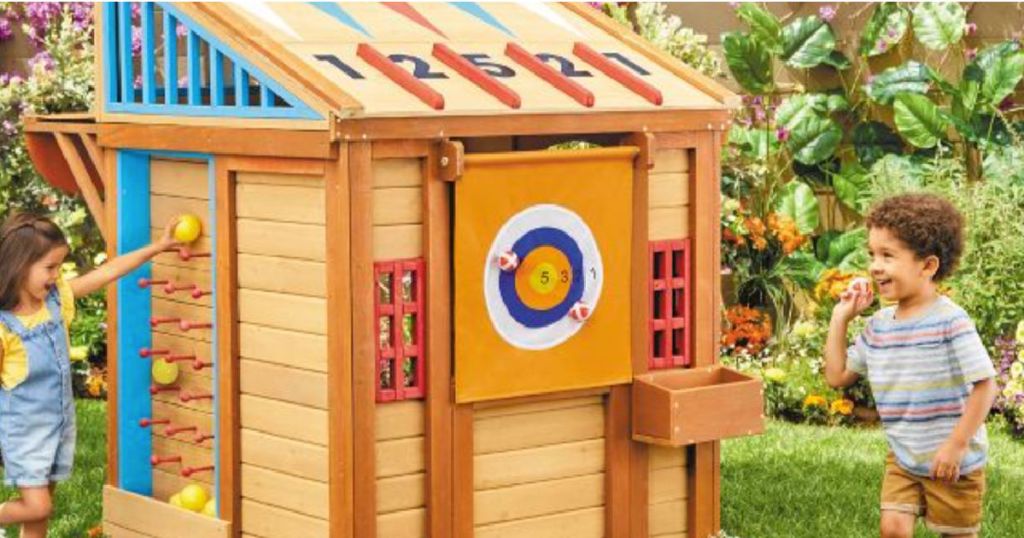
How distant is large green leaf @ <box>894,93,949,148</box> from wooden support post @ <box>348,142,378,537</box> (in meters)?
4.65

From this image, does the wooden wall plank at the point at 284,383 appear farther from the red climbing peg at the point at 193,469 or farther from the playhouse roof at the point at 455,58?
the playhouse roof at the point at 455,58

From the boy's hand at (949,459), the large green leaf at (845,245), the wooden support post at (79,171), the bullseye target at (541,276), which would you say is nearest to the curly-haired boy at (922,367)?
the boy's hand at (949,459)

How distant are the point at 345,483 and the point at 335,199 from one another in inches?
A: 27.5

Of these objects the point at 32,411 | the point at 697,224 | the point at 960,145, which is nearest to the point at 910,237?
the point at 697,224

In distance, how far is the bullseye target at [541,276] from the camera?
501 centimetres

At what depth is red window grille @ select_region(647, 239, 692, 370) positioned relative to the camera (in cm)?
539

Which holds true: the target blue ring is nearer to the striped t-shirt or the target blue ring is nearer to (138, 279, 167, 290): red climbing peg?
the striped t-shirt

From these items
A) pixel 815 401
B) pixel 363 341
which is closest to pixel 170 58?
pixel 363 341

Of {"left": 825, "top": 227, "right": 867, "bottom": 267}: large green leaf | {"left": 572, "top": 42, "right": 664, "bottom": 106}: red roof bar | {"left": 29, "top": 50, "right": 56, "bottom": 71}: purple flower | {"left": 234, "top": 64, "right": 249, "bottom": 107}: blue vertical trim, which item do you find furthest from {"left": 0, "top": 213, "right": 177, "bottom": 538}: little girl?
{"left": 825, "top": 227, "right": 867, "bottom": 267}: large green leaf

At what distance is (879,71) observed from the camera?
934 cm

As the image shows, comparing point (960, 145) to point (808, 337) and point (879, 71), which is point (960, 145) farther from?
point (808, 337)

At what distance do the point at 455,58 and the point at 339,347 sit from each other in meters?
0.89

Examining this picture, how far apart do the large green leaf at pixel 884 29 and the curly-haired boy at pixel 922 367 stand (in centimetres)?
424

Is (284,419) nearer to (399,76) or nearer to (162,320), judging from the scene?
(162,320)
